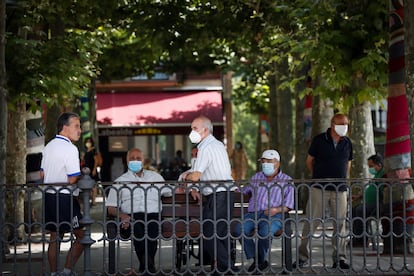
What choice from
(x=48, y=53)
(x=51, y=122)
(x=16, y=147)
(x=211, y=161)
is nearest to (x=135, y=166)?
(x=211, y=161)

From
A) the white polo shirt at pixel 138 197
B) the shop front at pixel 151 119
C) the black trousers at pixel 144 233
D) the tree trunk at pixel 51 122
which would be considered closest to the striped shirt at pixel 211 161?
the white polo shirt at pixel 138 197

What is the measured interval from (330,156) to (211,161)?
2.10m

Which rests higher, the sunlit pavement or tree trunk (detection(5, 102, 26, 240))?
tree trunk (detection(5, 102, 26, 240))

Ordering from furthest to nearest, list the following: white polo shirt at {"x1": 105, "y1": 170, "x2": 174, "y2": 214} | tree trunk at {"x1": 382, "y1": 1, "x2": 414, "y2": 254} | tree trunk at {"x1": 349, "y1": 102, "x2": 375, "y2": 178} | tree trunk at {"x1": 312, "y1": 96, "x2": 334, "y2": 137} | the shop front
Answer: the shop front → tree trunk at {"x1": 312, "y1": 96, "x2": 334, "y2": 137} → tree trunk at {"x1": 349, "y1": 102, "x2": 375, "y2": 178} → tree trunk at {"x1": 382, "y1": 1, "x2": 414, "y2": 254} → white polo shirt at {"x1": 105, "y1": 170, "x2": 174, "y2": 214}

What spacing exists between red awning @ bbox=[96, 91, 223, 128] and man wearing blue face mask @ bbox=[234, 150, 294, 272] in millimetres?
24647

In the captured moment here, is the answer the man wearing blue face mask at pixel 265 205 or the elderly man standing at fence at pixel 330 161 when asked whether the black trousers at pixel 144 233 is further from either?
the elderly man standing at fence at pixel 330 161

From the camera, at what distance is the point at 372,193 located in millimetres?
15883

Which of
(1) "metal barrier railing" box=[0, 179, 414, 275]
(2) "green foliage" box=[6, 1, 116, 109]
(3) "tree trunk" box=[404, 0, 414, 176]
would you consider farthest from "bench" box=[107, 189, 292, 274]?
(2) "green foliage" box=[6, 1, 116, 109]

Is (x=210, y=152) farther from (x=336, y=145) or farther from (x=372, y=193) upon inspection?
(x=372, y=193)

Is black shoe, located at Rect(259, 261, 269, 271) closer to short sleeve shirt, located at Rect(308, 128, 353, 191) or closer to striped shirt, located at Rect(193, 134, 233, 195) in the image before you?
striped shirt, located at Rect(193, 134, 233, 195)

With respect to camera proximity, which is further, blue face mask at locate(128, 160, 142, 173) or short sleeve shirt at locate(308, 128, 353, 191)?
short sleeve shirt at locate(308, 128, 353, 191)

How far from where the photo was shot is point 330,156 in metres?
13.5

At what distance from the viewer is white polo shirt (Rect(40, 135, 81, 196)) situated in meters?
11.5

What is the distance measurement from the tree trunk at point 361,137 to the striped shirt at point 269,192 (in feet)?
22.6
